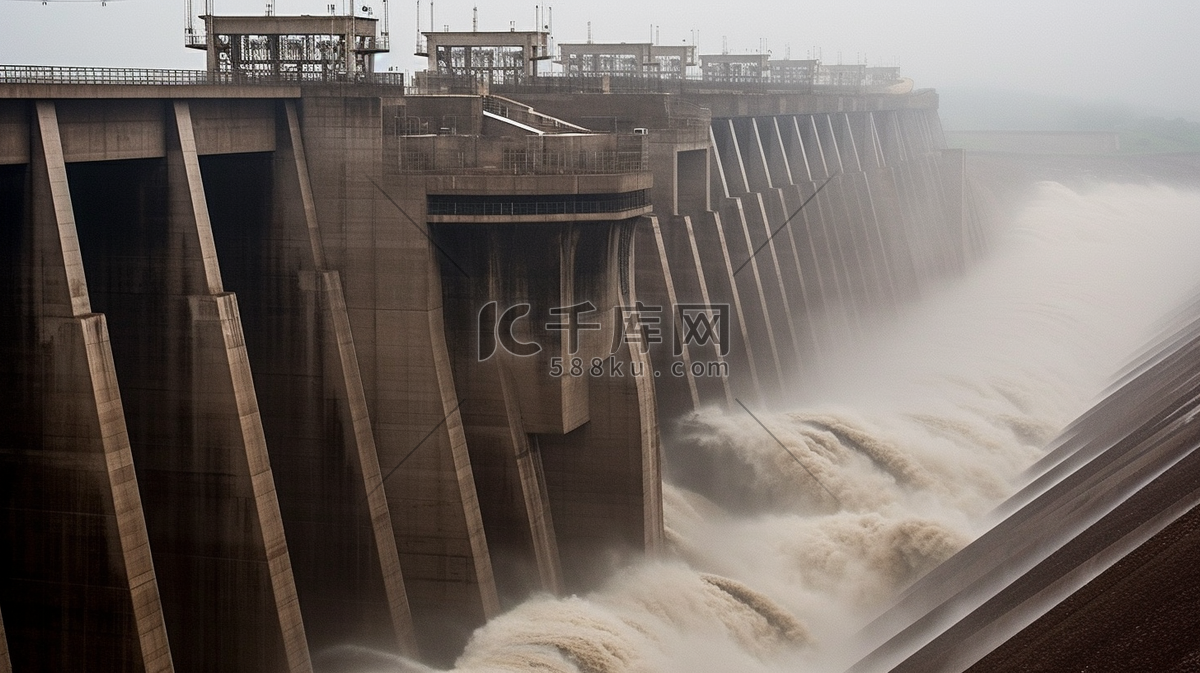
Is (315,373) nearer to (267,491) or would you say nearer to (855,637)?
(267,491)

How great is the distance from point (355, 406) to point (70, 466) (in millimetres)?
7834

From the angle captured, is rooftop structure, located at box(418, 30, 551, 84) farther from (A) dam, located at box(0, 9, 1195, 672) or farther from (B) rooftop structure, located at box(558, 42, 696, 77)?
(B) rooftop structure, located at box(558, 42, 696, 77)

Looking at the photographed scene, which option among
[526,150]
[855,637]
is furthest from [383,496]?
[855,637]

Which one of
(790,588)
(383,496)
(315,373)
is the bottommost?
(790,588)

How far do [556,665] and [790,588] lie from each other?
10376mm

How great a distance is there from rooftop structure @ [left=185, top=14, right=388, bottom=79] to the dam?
2.7 inches

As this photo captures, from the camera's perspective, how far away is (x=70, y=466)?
23.9 m

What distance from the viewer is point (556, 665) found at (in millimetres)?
29828

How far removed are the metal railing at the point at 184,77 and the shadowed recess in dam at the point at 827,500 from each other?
1204 cm

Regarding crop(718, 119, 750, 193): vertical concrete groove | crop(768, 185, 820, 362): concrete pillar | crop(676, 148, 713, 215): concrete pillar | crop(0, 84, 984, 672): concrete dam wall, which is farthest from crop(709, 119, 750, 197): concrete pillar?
crop(0, 84, 984, 672): concrete dam wall

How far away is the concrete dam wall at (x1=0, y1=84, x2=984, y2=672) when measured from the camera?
2408 cm

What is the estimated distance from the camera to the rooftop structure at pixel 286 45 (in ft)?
113

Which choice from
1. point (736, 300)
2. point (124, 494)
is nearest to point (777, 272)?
point (736, 300)

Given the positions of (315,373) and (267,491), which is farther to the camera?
(315,373)
